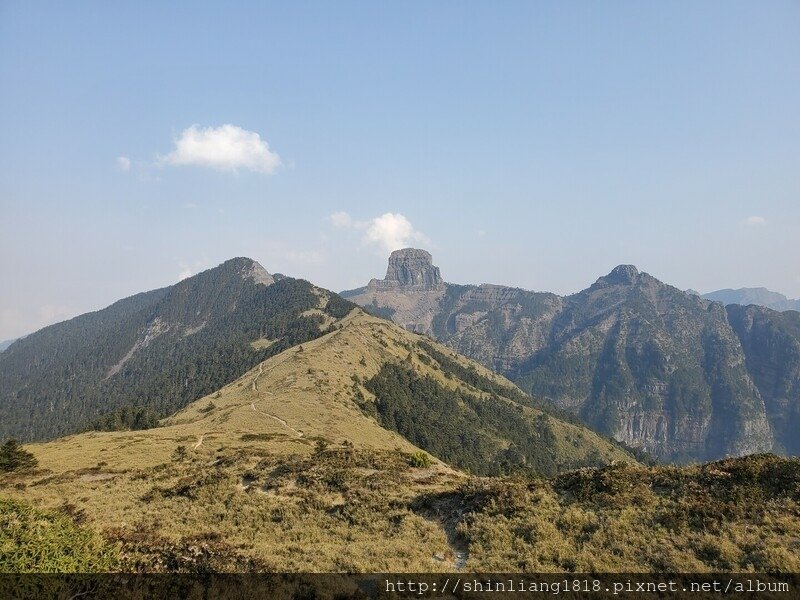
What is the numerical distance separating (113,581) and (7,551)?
3894 mm

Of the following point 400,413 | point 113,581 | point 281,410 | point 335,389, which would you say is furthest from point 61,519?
point 400,413

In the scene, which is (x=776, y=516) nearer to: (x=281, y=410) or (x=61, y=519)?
(x=61, y=519)

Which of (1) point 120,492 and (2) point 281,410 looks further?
(2) point 281,410

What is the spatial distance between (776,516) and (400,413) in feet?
476

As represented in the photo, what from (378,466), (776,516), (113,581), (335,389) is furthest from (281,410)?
(776,516)

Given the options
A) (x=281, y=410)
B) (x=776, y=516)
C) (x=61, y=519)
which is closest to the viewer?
(x=61, y=519)

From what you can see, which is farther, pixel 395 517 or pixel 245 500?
pixel 245 500

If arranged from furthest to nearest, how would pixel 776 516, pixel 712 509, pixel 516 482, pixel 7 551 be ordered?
pixel 516 482 → pixel 712 509 → pixel 776 516 → pixel 7 551

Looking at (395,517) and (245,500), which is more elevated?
(395,517)

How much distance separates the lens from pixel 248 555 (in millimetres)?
20938

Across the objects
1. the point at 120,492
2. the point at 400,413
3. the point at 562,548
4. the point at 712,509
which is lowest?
the point at 400,413

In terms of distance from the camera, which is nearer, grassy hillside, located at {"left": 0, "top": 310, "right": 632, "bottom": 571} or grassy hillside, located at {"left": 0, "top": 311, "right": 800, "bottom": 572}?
grassy hillside, located at {"left": 0, "top": 311, "right": 800, "bottom": 572}

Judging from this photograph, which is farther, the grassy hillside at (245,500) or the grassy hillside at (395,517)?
the grassy hillside at (245,500)

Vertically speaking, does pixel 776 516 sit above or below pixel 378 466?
above
